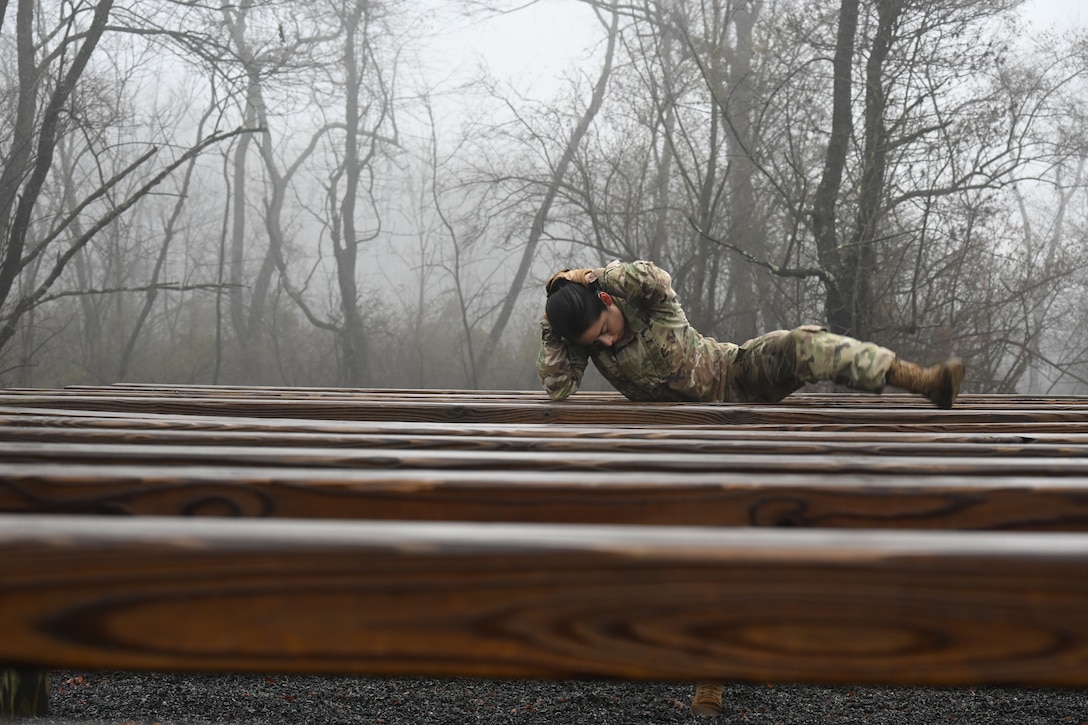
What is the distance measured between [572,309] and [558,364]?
0.27 m

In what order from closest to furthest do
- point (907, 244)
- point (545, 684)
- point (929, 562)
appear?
point (929, 562)
point (545, 684)
point (907, 244)

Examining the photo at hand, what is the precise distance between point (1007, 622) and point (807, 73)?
29.8ft

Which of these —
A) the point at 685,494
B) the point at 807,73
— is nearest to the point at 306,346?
the point at 807,73

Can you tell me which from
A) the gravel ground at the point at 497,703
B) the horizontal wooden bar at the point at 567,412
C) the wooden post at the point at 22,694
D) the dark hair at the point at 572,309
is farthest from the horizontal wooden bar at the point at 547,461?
the gravel ground at the point at 497,703

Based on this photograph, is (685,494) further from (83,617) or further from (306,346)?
(306,346)

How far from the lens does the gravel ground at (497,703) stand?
4.33 meters

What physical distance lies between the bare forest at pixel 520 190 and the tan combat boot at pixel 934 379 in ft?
15.0

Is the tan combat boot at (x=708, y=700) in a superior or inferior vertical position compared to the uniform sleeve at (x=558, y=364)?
inferior

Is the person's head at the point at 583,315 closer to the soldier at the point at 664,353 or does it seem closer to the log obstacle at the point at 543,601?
the soldier at the point at 664,353

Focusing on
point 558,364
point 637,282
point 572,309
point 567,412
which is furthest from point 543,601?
point 637,282

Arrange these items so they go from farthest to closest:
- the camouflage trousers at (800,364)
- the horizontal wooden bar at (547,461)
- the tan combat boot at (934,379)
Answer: the camouflage trousers at (800,364)
the tan combat boot at (934,379)
the horizontal wooden bar at (547,461)

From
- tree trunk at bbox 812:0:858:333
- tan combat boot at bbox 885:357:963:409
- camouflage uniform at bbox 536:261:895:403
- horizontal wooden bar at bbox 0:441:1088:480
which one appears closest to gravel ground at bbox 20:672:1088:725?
camouflage uniform at bbox 536:261:895:403

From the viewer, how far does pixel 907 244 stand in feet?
26.1

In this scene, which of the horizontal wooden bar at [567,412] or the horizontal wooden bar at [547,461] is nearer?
the horizontal wooden bar at [547,461]
